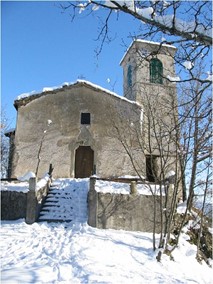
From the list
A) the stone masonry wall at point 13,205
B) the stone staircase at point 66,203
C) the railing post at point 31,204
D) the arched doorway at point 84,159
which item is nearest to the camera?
the railing post at point 31,204

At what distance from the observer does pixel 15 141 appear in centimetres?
1756

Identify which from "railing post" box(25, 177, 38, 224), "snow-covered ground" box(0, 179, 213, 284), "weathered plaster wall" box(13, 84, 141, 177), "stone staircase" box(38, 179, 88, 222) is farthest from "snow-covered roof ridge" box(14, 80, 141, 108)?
"snow-covered ground" box(0, 179, 213, 284)

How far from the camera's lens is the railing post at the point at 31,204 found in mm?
11094

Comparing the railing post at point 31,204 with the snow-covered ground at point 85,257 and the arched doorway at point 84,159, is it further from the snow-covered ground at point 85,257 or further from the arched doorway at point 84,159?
the arched doorway at point 84,159

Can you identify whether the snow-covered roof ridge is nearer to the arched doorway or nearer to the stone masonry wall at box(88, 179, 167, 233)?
the arched doorway

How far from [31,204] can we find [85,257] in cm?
489

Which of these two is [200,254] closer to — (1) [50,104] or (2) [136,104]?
(2) [136,104]

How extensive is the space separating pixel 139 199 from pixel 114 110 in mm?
8479

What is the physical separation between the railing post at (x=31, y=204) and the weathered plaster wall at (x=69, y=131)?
18.6 feet

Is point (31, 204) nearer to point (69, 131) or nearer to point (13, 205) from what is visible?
point (13, 205)

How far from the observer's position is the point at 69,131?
716 inches

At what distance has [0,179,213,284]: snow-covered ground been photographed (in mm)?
5633

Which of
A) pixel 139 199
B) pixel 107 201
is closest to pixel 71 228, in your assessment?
pixel 107 201

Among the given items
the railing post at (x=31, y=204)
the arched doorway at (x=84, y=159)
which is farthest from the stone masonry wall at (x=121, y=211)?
the arched doorway at (x=84, y=159)
